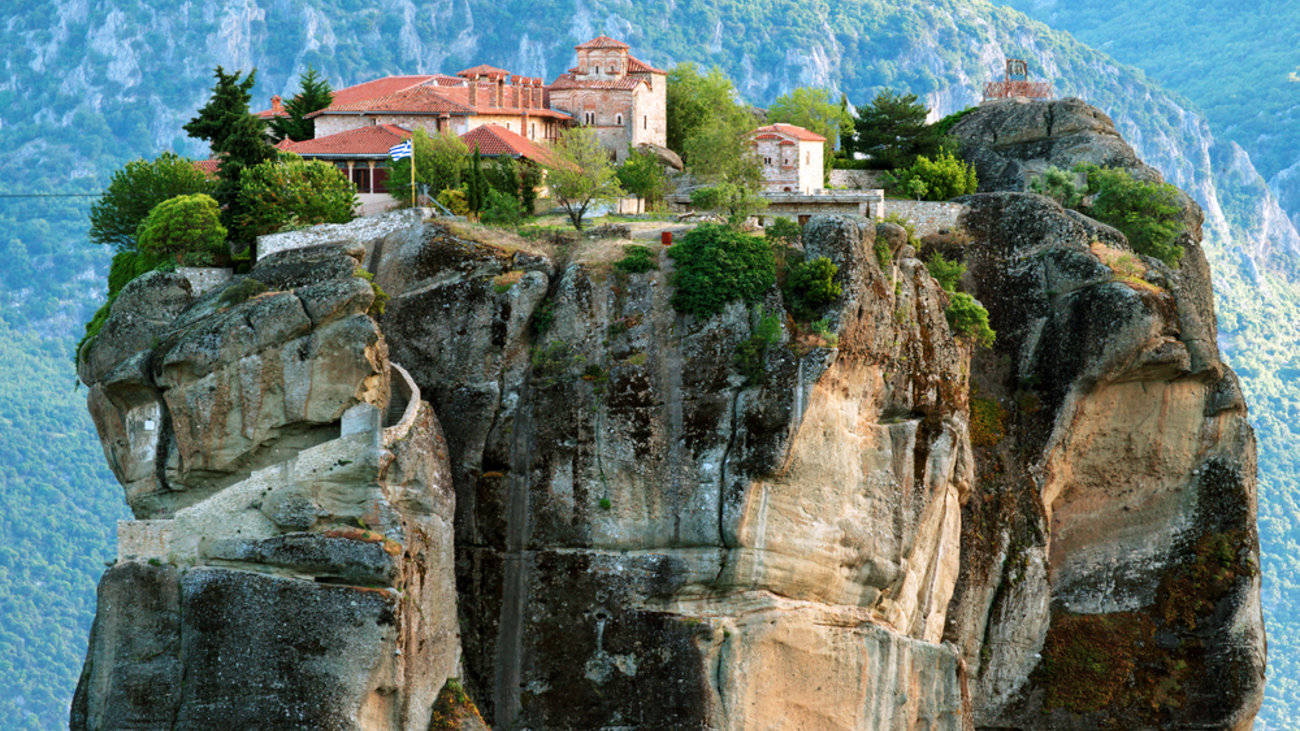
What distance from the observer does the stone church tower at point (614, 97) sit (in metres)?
79.9

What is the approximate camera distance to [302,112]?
8125 centimetres

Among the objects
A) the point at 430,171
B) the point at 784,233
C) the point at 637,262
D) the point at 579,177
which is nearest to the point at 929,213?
the point at 784,233

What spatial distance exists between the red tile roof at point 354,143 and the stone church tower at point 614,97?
9.20m

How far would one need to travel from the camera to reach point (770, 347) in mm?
61406

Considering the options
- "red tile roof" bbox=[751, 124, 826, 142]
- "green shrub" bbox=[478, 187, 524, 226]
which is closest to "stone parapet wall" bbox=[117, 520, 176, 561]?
"green shrub" bbox=[478, 187, 524, 226]

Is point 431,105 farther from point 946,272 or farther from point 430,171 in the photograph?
point 946,272

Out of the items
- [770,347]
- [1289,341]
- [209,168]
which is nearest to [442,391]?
[770,347]

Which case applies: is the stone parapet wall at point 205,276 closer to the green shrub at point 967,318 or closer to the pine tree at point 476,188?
the pine tree at point 476,188

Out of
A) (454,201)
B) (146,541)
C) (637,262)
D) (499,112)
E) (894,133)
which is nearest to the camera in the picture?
→ (146,541)

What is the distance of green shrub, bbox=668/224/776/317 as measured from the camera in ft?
204

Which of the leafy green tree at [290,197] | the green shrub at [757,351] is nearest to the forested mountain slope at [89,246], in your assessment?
the leafy green tree at [290,197]

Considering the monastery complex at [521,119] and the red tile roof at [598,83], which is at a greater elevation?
the red tile roof at [598,83]

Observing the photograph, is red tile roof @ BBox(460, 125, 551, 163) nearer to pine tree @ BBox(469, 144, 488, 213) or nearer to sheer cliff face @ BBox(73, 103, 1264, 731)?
pine tree @ BBox(469, 144, 488, 213)

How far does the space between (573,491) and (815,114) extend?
34.5 metres
